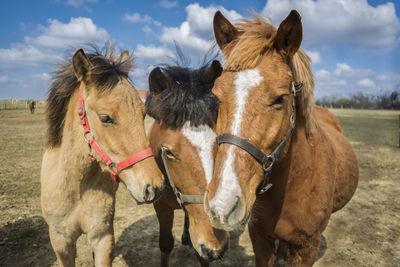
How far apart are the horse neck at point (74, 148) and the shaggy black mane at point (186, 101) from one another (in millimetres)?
792

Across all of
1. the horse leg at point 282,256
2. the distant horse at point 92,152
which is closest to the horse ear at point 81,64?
the distant horse at point 92,152

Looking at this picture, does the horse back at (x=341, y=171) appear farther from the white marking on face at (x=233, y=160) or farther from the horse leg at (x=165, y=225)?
the horse leg at (x=165, y=225)

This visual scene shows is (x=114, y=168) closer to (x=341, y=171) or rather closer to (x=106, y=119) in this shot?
(x=106, y=119)

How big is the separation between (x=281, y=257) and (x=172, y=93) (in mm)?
3403

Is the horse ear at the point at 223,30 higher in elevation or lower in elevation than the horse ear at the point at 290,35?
higher

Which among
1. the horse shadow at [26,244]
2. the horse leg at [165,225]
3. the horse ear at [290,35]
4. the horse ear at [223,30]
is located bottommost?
the horse shadow at [26,244]

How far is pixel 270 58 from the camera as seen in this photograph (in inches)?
72.4

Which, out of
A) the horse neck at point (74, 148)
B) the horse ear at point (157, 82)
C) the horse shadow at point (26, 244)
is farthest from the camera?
the horse shadow at point (26, 244)

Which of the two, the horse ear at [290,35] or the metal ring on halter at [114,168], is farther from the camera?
the metal ring on halter at [114,168]

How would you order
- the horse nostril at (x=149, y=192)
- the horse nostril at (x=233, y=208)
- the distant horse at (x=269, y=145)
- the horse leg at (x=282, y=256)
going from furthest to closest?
the horse leg at (x=282, y=256) → the horse nostril at (x=149, y=192) → the distant horse at (x=269, y=145) → the horse nostril at (x=233, y=208)

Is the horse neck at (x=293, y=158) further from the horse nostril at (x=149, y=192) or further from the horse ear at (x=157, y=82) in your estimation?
the horse ear at (x=157, y=82)

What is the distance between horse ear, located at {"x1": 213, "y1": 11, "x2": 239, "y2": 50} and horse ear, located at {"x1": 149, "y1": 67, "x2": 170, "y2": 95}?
76cm

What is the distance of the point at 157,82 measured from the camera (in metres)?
2.74

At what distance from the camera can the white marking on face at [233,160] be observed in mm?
1411
